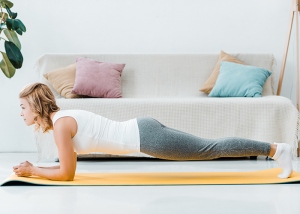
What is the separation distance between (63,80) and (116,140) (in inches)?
60.3

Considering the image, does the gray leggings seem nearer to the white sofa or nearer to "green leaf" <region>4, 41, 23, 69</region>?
the white sofa

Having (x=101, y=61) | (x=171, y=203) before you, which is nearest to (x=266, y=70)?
(x=101, y=61)

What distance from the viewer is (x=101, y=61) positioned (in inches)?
125

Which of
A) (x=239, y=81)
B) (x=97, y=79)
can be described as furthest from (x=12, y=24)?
(x=239, y=81)

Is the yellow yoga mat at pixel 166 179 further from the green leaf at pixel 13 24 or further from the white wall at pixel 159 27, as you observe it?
the white wall at pixel 159 27

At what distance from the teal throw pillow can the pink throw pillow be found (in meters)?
0.94

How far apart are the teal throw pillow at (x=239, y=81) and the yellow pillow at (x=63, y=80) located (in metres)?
1.33

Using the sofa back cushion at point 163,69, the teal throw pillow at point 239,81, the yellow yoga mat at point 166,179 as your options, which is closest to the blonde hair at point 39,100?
the yellow yoga mat at point 166,179

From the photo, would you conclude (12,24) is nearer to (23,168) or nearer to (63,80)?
(63,80)

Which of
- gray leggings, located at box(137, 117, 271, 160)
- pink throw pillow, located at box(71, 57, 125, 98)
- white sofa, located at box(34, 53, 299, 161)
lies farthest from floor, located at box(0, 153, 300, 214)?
pink throw pillow, located at box(71, 57, 125, 98)

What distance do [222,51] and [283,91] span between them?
85 cm

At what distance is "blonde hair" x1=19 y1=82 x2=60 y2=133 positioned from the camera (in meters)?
1.57

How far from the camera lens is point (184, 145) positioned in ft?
5.24

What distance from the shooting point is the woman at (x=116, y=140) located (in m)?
1.58
